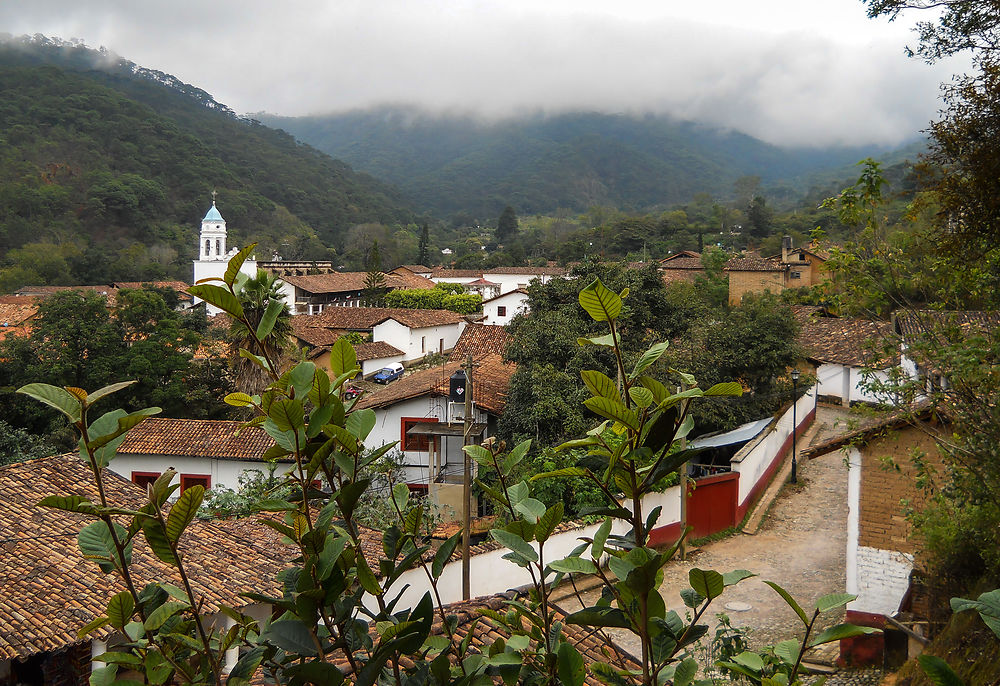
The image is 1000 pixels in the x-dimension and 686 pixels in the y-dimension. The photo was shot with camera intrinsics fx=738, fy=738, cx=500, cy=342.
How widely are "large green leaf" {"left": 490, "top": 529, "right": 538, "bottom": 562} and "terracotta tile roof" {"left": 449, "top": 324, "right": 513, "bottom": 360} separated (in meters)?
20.7

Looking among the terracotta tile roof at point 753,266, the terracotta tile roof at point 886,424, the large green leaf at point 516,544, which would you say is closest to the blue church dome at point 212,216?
the terracotta tile roof at point 753,266

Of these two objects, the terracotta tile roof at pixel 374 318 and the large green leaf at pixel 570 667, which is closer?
the large green leaf at pixel 570 667

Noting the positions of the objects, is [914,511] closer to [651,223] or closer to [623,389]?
[623,389]

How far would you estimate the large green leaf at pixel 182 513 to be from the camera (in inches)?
53.9

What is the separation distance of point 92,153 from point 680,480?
8103 centimetres

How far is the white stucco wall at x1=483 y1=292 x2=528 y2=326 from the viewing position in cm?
4147

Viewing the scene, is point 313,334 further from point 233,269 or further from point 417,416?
point 233,269

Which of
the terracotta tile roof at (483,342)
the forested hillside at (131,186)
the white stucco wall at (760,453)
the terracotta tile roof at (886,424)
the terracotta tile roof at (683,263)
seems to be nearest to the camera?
the terracotta tile roof at (886,424)

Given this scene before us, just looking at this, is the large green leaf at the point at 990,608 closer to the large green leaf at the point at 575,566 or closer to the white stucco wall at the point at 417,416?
the large green leaf at the point at 575,566

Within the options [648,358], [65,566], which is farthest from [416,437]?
[648,358]

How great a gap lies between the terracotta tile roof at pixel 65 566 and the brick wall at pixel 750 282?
2702 cm

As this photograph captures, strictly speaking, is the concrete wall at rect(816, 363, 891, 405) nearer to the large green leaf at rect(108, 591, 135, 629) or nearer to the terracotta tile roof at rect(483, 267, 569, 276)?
the large green leaf at rect(108, 591, 135, 629)

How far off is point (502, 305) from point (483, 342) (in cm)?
1836

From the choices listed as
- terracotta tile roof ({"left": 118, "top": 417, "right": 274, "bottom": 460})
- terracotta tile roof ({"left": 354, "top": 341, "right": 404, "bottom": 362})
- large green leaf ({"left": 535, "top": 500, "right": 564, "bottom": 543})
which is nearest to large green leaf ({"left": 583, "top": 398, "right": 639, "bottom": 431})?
large green leaf ({"left": 535, "top": 500, "right": 564, "bottom": 543})
